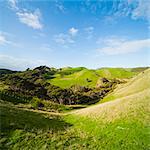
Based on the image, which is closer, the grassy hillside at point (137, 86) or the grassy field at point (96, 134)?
the grassy field at point (96, 134)

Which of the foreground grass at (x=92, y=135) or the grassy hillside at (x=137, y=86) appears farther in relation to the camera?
the grassy hillside at (x=137, y=86)

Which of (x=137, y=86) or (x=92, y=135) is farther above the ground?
(x=137, y=86)

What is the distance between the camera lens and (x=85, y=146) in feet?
72.9

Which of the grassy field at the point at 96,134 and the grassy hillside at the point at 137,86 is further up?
the grassy hillside at the point at 137,86

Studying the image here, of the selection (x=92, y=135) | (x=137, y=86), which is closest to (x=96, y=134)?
(x=92, y=135)

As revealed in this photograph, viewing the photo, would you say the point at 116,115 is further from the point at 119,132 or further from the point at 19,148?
the point at 19,148

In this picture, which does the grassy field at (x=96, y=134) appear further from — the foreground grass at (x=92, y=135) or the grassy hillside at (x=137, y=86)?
the grassy hillside at (x=137, y=86)

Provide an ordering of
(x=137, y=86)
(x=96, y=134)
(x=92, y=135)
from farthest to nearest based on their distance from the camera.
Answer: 1. (x=137, y=86)
2. (x=96, y=134)
3. (x=92, y=135)

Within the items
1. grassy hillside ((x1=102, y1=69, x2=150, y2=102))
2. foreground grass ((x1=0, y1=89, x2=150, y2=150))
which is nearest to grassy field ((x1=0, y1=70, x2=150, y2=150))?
foreground grass ((x1=0, y1=89, x2=150, y2=150))

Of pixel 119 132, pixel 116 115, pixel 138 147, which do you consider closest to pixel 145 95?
pixel 116 115

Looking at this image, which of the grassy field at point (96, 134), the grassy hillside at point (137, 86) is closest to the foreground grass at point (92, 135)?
the grassy field at point (96, 134)

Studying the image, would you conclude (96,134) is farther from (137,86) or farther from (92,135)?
(137,86)

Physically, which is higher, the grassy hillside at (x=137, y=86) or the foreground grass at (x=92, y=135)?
the grassy hillside at (x=137, y=86)

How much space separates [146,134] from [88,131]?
7.08 meters
